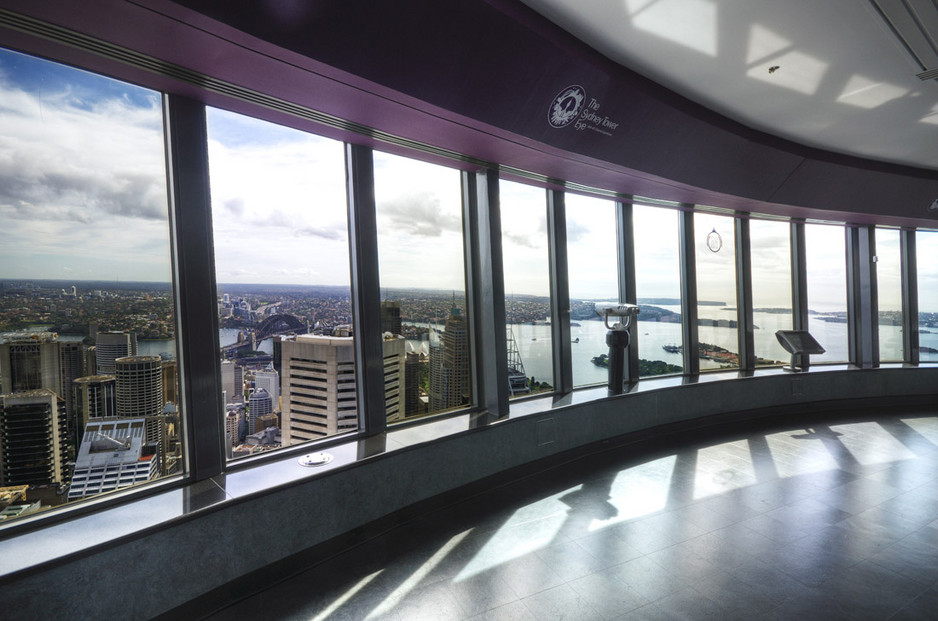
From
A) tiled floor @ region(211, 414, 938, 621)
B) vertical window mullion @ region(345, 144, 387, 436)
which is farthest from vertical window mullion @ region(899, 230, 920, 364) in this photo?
vertical window mullion @ region(345, 144, 387, 436)

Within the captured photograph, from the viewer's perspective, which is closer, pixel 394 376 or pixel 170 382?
pixel 170 382

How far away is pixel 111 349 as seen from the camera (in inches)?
82.5

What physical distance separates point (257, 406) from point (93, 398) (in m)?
0.77

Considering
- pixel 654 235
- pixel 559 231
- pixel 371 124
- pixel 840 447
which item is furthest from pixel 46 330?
pixel 840 447

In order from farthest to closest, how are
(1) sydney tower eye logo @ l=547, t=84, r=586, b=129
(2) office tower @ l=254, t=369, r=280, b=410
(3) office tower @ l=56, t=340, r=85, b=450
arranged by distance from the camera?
1. (1) sydney tower eye logo @ l=547, t=84, r=586, b=129
2. (2) office tower @ l=254, t=369, r=280, b=410
3. (3) office tower @ l=56, t=340, r=85, b=450

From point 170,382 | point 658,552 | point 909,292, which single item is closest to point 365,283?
point 170,382

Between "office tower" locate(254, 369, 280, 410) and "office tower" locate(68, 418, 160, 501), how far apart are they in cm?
58

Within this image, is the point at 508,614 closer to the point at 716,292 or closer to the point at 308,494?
the point at 308,494

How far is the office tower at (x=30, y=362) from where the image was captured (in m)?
1.81

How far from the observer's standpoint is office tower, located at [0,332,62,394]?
181cm

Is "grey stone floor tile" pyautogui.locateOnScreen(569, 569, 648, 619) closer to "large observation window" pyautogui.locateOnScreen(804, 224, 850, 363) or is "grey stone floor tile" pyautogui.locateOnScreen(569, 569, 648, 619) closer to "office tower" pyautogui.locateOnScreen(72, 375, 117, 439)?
"office tower" pyautogui.locateOnScreen(72, 375, 117, 439)

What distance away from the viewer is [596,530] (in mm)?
2811

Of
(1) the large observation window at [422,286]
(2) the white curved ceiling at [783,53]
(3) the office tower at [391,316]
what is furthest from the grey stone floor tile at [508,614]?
(2) the white curved ceiling at [783,53]

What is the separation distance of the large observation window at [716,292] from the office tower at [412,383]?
12.8 feet
